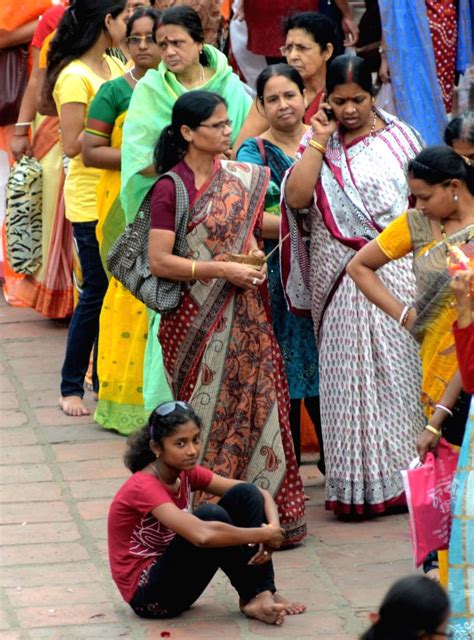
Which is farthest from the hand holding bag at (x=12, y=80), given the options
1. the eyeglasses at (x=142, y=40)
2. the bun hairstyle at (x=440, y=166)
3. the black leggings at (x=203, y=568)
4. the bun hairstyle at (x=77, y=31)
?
the bun hairstyle at (x=440, y=166)

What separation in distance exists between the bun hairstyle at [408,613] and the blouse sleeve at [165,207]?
105 inches

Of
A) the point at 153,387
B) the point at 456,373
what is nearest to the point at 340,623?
the point at 456,373

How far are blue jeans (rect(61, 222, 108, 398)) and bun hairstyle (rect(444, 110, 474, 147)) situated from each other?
8.57 ft

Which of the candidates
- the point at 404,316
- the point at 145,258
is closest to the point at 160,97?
the point at 145,258

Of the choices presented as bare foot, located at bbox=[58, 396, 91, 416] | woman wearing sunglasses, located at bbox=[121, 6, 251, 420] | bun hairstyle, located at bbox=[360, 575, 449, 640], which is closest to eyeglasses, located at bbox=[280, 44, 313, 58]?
woman wearing sunglasses, located at bbox=[121, 6, 251, 420]

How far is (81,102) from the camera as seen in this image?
7406mm

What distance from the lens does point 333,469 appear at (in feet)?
20.3

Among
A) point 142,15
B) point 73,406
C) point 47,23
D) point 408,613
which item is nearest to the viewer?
point 408,613

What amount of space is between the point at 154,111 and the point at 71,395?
5.84 ft

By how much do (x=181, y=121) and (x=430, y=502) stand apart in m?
1.80

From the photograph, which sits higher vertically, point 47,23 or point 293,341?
point 47,23

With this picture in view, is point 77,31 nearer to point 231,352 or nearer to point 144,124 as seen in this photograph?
point 144,124

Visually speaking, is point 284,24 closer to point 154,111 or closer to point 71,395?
point 154,111

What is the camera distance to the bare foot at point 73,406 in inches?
301
